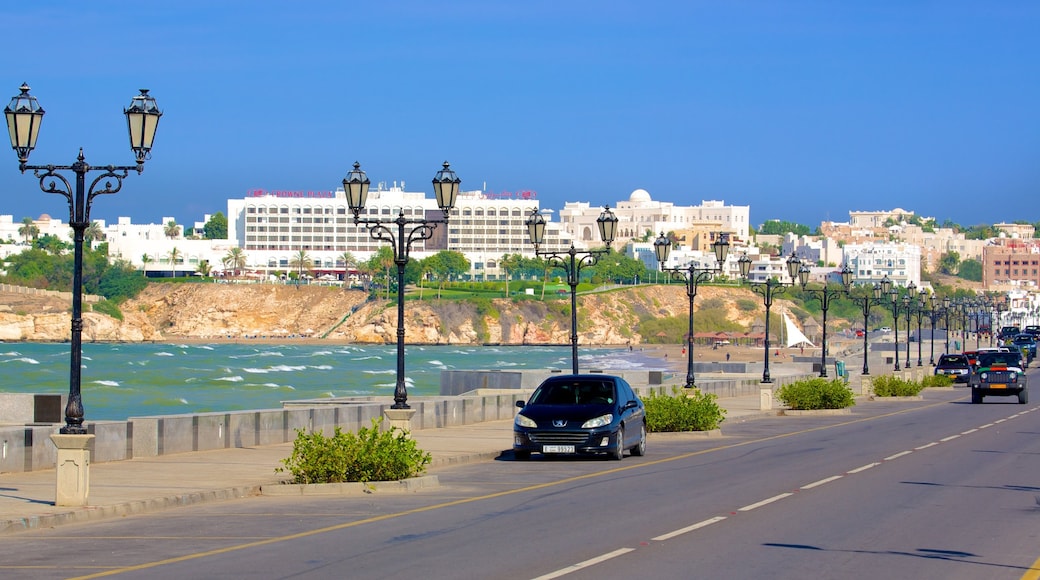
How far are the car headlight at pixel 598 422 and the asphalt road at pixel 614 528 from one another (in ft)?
2.23

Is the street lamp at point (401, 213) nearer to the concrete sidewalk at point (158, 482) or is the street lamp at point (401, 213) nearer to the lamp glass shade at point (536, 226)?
the concrete sidewalk at point (158, 482)

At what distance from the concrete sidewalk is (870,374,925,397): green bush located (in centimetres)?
3165

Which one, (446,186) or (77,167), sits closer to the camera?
(77,167)

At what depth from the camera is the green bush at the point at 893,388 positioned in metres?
54.7

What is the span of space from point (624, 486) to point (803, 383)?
24.9 meters

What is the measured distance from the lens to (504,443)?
27.0m

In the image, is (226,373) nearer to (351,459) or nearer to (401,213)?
(401,213)

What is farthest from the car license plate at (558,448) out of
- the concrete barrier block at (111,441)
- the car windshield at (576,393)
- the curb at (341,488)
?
the concrete barrier block at (111,441)

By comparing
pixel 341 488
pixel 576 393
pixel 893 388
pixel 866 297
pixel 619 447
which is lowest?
pixel 893 388

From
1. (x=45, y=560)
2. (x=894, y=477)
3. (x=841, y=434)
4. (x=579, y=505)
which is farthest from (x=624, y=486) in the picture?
(x=841, y=434)

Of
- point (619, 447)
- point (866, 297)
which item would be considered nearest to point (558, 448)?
point (619, 447)

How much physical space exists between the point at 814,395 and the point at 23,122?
99.2 feet

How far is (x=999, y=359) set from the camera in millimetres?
56125

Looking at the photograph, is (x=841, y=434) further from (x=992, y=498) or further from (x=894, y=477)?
(x=992, y=498)
